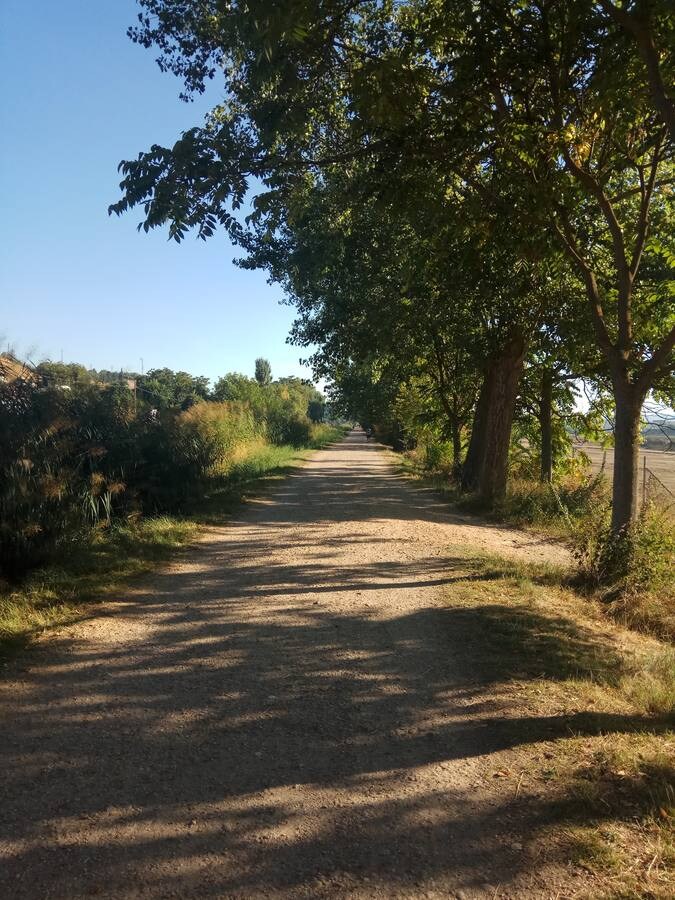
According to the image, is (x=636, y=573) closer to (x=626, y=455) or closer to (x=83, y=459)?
(x=626, y=455)

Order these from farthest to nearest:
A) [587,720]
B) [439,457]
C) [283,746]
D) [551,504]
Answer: [439,457], [551,504], [587,720], [283,746]

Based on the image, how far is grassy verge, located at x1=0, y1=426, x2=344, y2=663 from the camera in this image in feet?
18.1

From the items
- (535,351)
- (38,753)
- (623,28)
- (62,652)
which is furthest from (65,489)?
(535,351)

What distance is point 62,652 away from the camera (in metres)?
5.00

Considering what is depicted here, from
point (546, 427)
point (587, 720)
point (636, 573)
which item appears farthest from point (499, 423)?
point (587, 720)

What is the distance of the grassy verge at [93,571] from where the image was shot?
5.51m

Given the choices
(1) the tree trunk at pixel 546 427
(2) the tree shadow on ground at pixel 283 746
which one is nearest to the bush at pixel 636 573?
(2) the tree shadow on ground at pixel 283 746

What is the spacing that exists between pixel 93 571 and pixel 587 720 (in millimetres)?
5282

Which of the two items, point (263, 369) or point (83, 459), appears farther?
point (263, 369)

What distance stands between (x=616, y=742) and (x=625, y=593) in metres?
3.62

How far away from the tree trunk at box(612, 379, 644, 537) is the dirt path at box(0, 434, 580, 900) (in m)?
2.35

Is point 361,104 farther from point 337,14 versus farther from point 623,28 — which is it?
point 623,28

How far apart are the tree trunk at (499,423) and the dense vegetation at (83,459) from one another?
636 centimetres

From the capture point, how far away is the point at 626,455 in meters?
7.40
